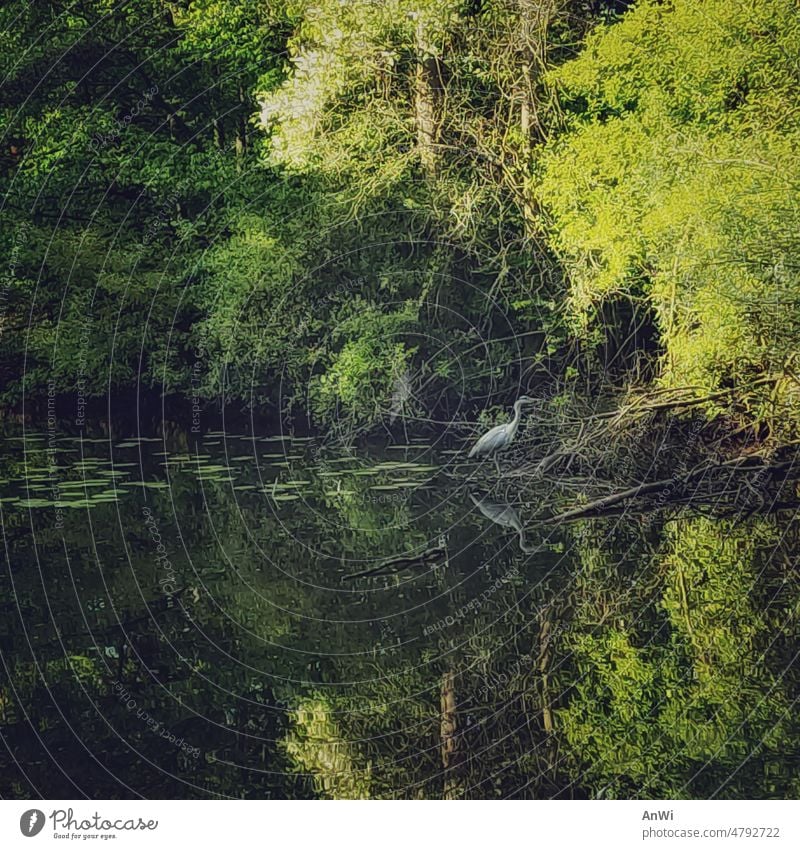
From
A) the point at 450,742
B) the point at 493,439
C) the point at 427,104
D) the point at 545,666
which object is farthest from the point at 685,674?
the point at 427,104

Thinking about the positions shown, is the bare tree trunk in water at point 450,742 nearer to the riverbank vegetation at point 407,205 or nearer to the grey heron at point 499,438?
the riverbank vegetation at point 407,205

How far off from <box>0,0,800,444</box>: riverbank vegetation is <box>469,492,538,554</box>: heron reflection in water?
Answer: 2.36m

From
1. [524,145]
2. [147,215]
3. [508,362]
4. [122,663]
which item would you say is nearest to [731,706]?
[122,663]

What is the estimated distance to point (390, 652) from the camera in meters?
10.3

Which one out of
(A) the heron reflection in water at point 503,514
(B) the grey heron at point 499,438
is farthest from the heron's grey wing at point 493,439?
(A) the heron reflection in water at point 503,514

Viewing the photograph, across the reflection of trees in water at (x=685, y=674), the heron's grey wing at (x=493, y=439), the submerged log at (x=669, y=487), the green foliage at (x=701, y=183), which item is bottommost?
the reflection of trees in water at (x=685, y=674)

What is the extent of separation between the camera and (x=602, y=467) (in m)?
16.0

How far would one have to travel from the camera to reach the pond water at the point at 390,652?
8.12m

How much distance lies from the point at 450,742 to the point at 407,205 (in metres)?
13.4

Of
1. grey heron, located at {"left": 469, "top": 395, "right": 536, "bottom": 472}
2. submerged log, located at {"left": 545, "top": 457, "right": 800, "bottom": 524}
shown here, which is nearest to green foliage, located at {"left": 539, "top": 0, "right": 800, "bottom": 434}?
submerged log, located at {"left": 545, "top": 457, "right": 800, "bottom": 524}

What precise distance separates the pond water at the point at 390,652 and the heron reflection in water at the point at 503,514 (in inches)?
2.1

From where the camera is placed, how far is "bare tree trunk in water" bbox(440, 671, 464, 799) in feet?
26.6
